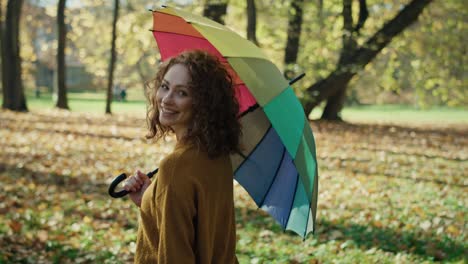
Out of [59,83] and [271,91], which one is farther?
[59,83]

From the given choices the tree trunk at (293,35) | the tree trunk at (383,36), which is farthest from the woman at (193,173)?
the tree trunk at (383,36)

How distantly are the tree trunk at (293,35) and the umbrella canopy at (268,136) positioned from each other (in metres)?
11.2

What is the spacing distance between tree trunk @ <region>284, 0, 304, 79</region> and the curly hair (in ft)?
39.1

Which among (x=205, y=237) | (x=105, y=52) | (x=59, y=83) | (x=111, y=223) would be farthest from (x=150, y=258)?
(x=105, y=52)

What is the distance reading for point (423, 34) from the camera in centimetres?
1959

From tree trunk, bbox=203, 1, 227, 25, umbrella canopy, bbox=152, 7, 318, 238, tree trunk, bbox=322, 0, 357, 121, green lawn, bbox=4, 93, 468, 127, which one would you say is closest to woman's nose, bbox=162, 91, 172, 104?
umbrella canopy, bbox=152, 7, 318, 238

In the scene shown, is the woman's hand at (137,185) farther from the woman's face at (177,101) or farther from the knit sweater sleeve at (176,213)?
the knit sweater sleeve at (176,213)

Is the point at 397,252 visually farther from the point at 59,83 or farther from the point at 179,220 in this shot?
the point at 59,83

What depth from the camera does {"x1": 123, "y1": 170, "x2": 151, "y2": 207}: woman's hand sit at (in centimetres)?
255

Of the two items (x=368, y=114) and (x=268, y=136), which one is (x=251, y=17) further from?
(x=368, y=114)

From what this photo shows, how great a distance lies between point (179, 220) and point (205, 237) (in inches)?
5.7

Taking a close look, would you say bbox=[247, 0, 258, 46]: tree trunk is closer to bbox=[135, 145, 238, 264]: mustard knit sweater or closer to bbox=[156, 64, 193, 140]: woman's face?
bbox=[156, 64, 193, 140]: woman's face

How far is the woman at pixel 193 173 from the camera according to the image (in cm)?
203

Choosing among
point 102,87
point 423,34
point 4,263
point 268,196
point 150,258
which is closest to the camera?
point 150,258
